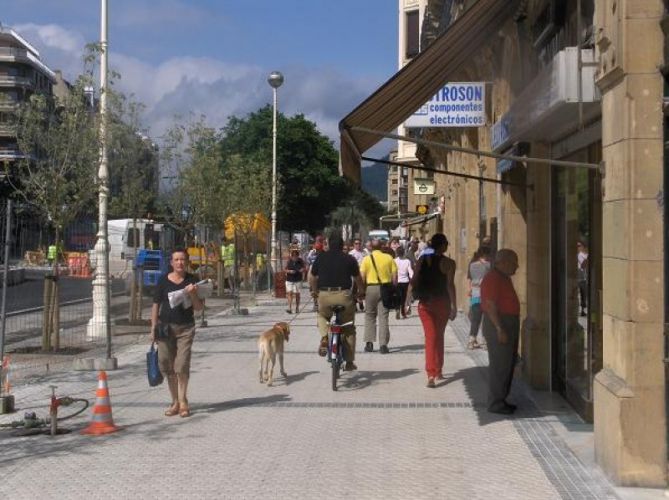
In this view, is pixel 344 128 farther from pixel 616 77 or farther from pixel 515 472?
pixel 515 472

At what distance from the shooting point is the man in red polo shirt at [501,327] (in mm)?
9273

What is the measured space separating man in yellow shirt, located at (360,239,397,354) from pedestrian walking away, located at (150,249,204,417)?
5.59 metres

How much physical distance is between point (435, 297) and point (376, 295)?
11.6 feet

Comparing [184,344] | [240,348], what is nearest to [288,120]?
[240,348]

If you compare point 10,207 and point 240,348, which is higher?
point 10,207

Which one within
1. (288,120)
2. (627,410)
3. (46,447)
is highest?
(288,120)

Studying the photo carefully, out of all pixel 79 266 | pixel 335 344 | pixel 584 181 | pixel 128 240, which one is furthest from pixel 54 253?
pixel 128 240

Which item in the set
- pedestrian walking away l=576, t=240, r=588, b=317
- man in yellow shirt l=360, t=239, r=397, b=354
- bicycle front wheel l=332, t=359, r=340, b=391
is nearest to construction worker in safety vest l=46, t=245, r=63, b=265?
man in yellow shirt l=360, t=239, r=397, b=354

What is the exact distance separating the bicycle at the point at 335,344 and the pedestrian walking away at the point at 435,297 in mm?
955

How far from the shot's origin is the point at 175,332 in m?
9.19

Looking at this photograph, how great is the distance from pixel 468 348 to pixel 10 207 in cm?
740

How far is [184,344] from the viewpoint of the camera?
362 inches

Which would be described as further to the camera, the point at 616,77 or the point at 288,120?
the point at 288,120

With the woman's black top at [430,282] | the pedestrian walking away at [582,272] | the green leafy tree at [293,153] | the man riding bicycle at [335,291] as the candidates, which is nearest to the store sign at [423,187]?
the man riding bicycle at [335,291]
